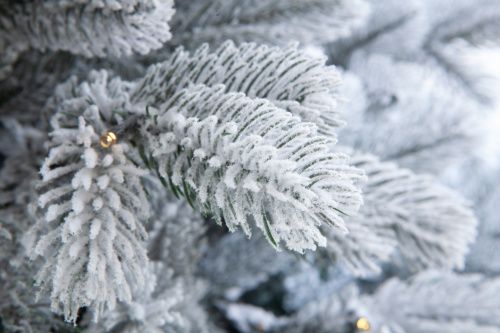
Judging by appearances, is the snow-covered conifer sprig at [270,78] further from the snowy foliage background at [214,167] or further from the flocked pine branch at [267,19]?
the flocked pine branch at [267,19]

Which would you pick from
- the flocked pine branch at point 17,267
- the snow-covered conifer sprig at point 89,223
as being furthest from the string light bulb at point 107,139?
the flocked pine branch at point 17,267

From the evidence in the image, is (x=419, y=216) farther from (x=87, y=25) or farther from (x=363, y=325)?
(x=87, y=25)

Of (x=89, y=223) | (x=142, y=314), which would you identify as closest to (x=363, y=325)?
(x=142, y=314)

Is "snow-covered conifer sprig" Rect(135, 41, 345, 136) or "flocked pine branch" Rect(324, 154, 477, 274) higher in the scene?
"snow-covered conifer sprig" Rect(135, 41, 345, 136)

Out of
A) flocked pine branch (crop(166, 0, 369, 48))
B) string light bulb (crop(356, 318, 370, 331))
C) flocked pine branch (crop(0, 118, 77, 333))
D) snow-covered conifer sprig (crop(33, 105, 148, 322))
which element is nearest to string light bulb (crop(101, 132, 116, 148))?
snow-covered conifer sprig (crop(33, 105, 148, 322))

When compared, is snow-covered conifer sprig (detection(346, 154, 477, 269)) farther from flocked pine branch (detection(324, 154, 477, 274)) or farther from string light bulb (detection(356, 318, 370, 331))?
string light bulb (detection(356, 318, 370, 331))

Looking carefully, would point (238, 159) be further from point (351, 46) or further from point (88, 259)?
point (351, 46)
